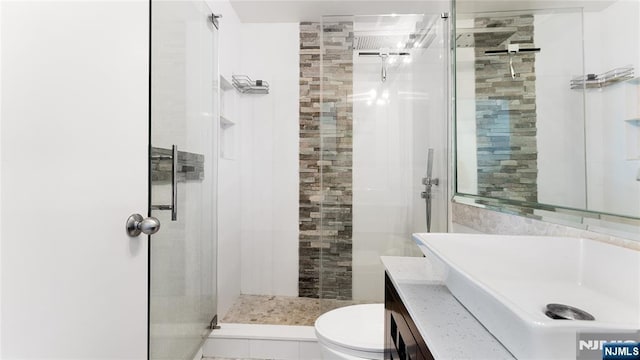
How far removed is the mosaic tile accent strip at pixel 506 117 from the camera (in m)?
1.03

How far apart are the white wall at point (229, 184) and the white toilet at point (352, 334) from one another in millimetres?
1032

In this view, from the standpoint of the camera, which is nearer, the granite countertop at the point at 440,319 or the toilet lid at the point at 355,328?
the granite countertop at the point at 440,319

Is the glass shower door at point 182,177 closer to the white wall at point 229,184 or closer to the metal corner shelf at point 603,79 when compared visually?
the white wall at point 229,184

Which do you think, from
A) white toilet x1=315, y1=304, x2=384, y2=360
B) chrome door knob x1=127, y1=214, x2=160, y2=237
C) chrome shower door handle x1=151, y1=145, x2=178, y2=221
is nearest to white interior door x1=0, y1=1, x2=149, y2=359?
chrome door knob x1=127, y1=214, x2=160, y2=237

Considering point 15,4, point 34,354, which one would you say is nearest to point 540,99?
point 15,4

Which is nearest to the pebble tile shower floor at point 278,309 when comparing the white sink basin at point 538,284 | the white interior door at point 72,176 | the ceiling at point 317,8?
the white interior door at point 72,176

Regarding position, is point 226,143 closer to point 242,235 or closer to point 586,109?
point 242,235

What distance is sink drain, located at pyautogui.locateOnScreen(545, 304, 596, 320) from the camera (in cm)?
58

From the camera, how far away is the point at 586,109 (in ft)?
2.64

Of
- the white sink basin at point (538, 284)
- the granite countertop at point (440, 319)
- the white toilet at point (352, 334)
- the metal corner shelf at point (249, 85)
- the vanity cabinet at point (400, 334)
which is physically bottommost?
the white toilet at point (352, 334)

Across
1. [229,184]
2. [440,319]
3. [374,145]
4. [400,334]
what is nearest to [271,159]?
[229,184]

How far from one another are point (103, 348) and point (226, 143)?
5.71ft

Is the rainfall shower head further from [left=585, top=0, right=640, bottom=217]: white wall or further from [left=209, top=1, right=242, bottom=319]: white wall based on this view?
[left=585, top=0, right=640, bottom=217]: white wall

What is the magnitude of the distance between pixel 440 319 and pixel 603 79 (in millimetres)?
726
